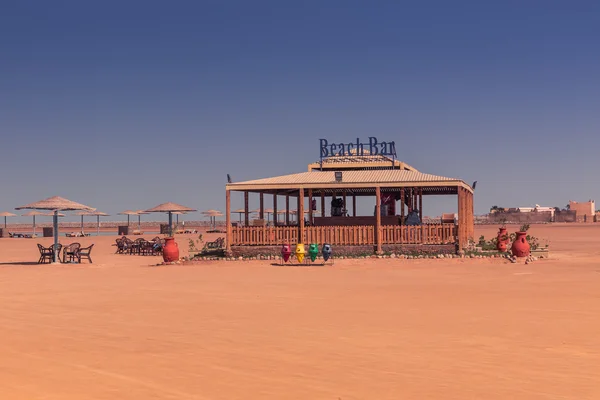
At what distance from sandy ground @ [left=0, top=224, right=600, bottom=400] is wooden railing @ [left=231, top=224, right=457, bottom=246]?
7539 mm

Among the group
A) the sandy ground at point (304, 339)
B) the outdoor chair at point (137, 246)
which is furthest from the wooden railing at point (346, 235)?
the sandy ground at point (304, 339)

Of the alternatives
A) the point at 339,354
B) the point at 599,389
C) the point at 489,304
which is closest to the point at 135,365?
the point at 339,354

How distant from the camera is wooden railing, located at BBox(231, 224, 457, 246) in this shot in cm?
2519

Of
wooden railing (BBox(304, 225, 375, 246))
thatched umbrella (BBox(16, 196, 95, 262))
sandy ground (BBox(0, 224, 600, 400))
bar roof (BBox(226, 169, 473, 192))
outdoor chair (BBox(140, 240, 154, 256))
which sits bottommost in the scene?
sandy ground (BBox(0, 224, 600, 400))

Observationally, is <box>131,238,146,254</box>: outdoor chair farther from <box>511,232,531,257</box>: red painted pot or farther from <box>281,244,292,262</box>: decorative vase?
<box>511,232,531,257</box>: red painted pot

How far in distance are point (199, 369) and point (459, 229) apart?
18309mm

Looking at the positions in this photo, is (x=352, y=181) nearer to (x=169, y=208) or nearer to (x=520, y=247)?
(x=520, y=247)

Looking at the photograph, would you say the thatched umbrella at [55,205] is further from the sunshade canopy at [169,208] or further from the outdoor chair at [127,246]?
the sunshade canopy at [169,208]

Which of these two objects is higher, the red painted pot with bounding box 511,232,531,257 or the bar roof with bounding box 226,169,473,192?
the bar roof with bounding box 226,169,473,192

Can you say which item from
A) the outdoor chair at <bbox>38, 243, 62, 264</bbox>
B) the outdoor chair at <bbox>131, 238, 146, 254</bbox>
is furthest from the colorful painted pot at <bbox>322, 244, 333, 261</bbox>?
the outdoor chair at <bbox>131, 238, 146, 254</bbox>

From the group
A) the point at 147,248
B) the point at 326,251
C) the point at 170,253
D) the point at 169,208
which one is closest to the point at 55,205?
the point at 170,253

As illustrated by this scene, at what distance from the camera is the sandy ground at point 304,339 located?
22.7ft

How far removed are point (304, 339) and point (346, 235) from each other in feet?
53.6

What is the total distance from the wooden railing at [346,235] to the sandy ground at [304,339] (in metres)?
7.54
